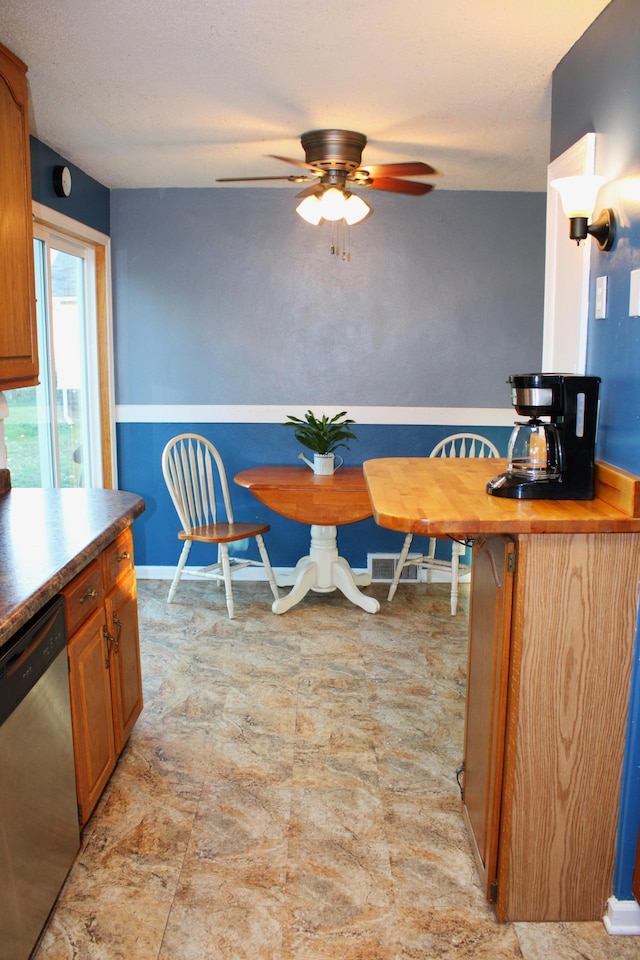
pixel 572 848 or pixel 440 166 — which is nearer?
pixel 572 848

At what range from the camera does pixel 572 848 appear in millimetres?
1871

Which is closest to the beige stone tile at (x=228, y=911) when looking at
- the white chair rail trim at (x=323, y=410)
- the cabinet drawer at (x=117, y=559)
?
the cabinet drawer at (x=117, y=559)

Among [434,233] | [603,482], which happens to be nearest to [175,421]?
[434,233]

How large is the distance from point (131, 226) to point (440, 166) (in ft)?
5.47

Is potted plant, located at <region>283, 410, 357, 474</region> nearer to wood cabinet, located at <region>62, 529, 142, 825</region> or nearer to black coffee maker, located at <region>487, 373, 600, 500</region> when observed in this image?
wood cabinet, located at <region>62, 529, 142, 825</region>

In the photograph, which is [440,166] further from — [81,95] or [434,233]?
[81,95]

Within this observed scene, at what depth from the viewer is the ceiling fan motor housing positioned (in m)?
3.19

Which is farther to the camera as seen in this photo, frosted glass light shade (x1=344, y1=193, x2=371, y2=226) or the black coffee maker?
frosted glass light shade (x1=344, y1=193, x2=371, y2=226)

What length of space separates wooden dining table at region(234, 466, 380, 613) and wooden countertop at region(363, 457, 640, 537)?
170 centimetres

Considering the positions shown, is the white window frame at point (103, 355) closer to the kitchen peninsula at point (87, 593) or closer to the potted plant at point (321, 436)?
the potted plant at point (321, 436)

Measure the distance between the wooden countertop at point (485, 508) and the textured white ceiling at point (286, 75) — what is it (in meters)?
1.20

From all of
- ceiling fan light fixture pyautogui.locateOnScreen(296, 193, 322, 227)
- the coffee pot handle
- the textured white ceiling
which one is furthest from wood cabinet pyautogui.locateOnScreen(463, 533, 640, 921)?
ceiling fan light fixture pyautogui.locateOnScreen(296, 193, 322, 227)

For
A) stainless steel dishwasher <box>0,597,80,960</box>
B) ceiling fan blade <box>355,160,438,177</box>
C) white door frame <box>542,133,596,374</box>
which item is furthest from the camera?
ceiling fan blade <box>355,160,438,177</box>

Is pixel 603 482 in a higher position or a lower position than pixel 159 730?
higher
